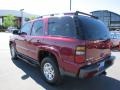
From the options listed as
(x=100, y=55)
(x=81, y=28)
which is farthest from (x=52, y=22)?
(x=100, y=55)

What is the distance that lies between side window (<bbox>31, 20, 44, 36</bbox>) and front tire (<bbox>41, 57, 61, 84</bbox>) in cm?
89

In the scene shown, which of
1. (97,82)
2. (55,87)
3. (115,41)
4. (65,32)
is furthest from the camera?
(115,41)

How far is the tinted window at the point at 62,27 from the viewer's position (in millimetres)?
5262

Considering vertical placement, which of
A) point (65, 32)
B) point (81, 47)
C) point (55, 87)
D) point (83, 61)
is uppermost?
point (65, 32)

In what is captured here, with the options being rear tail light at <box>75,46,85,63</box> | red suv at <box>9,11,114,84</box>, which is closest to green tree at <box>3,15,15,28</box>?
red suv at <box>9,11,114,84</box>

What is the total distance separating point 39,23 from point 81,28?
2.00 m

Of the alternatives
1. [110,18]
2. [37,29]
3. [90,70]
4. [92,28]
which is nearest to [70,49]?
[90,70]

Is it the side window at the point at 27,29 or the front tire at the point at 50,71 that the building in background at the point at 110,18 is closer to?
the side window at the point at 27,29

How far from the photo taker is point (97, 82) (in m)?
6.33

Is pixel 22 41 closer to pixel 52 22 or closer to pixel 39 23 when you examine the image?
pixel 39 23

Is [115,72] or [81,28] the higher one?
[81,28]

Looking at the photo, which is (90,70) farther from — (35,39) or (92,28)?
(35,39)

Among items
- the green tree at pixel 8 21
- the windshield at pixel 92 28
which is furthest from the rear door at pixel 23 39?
the green tree at pixel 8 21

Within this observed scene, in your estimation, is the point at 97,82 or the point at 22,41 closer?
the point at 97,82
